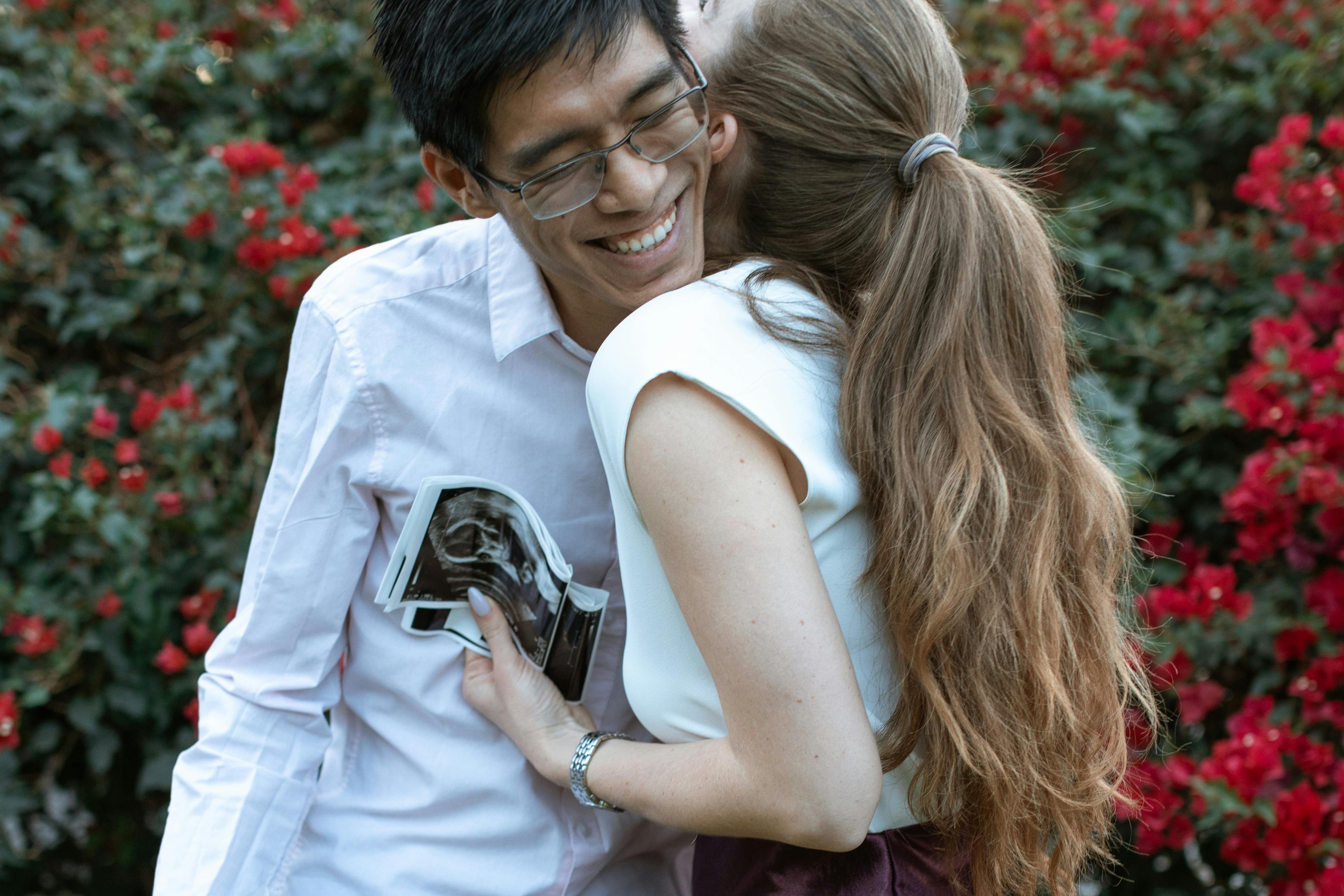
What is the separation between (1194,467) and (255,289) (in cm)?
211

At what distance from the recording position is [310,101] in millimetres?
2818

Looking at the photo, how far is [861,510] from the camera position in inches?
45.3

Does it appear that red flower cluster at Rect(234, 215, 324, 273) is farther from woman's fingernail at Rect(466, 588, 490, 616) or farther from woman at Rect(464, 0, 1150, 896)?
woman at Rect(464, 0, 1150, 896)

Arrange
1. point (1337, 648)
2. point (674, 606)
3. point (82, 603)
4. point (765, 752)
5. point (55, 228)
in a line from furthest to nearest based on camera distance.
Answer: point (55, 228)
point (82, 603)
point (1337, 648)
point (674, 606)
point (765, 752)

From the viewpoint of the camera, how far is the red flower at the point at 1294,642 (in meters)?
1.99

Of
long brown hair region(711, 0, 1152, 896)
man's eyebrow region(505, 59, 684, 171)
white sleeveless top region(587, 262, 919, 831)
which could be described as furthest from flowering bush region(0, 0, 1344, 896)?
man's eyebrow region(505, 59, 684, 171)

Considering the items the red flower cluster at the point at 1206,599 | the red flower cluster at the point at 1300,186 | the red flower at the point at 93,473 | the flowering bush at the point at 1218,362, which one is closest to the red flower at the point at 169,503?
the red flower at the point at 93,473

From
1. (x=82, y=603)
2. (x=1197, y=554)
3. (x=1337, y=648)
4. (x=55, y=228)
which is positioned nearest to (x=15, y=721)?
(x=82, y=603)

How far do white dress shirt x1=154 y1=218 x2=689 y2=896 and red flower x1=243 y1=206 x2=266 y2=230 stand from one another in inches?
40.9

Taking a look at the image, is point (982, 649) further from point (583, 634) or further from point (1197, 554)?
point (1197, 554)

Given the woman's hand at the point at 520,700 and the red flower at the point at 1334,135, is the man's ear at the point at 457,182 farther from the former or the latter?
the red flower at the point at 1334,135

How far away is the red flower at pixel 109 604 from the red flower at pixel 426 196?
1096 mm

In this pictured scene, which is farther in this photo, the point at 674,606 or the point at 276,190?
the point at 276,190

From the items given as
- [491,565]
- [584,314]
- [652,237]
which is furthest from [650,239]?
[491,565]
